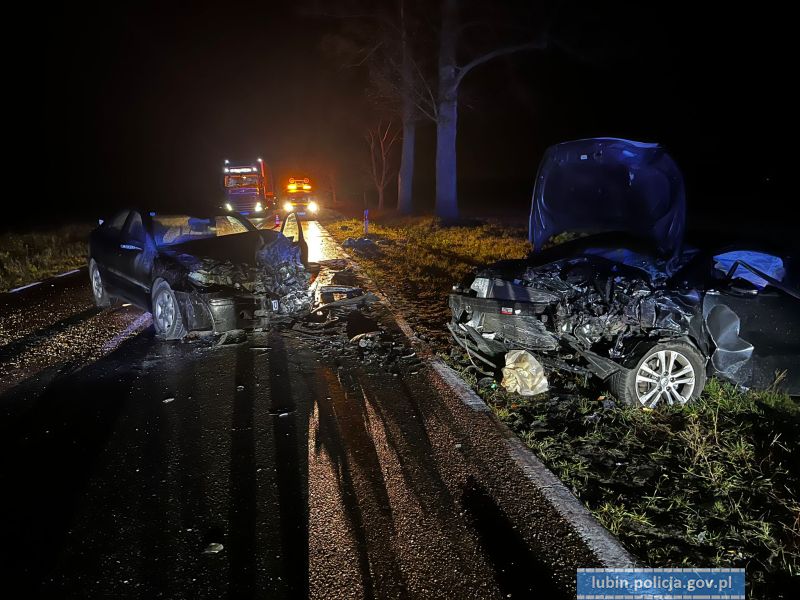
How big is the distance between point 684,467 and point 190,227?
276 inches

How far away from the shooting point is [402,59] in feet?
71.4

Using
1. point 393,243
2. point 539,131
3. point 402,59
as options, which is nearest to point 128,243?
point 393,243

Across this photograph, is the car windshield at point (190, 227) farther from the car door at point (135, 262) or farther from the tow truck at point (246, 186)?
the tow truck at point (246, 186)

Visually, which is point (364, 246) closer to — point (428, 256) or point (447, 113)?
point (428, 256)

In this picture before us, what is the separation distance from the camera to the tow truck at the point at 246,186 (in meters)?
24.8

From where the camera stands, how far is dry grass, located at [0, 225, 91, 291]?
11188 mm

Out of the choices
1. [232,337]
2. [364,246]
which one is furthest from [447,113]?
[232,337]

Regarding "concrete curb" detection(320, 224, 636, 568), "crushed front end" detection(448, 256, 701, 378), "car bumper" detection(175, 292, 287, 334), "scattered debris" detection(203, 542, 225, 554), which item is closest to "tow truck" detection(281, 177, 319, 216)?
"car bumper" detection(175, 292, 287, 334)

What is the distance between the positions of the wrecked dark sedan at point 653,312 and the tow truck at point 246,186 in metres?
21.2

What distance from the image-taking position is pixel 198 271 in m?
6.34

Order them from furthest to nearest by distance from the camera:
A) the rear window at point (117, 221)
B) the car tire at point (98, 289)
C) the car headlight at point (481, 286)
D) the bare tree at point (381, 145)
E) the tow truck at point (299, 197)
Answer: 1. the bare tree at point (381, 145)
2. the tow truck at point (299, 197)
3. the car tire at point (98, 289)
4. the rear window at point (117, 221)
5. the car headlight at point (481, 286)

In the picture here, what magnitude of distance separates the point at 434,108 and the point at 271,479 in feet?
60.4

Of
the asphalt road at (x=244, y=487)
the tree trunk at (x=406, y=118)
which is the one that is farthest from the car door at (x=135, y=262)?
the tree trunk at (x=406, y=118)

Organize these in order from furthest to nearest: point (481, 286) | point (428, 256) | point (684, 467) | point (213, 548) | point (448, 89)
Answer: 1. point (448, 89)
2. point (428, 256)
3. point (481, 286)
4. point (684, 467)
5. point (213, 548)
